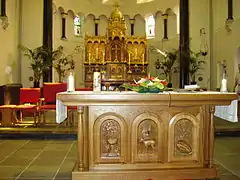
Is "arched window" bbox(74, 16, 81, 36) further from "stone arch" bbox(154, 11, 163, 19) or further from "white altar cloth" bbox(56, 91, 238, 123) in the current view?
"white altar cloth" bbox(56, 91, 238, 123)

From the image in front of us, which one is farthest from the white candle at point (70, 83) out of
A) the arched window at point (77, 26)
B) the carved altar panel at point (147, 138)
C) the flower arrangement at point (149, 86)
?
the arched window at point (77, 26)

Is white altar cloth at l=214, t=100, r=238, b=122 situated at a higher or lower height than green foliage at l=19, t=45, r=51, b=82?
lower

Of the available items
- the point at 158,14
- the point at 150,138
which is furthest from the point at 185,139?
the point at 158,14

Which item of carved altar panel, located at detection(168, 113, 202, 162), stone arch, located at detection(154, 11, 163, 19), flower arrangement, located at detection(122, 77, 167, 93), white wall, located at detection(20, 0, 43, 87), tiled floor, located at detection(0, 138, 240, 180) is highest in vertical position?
stone arch, located at detection(154, 11, 163, 19)

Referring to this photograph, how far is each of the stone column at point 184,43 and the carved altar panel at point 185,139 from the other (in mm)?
7545

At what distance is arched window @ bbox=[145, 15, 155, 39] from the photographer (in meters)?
14.2

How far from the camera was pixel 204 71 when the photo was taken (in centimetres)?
1173

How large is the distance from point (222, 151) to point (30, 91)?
429 centimetres

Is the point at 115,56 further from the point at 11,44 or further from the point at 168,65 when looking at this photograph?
the point at 11,44

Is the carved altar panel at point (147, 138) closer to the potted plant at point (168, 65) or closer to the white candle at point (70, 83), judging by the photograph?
the white candle at point (70, 83)

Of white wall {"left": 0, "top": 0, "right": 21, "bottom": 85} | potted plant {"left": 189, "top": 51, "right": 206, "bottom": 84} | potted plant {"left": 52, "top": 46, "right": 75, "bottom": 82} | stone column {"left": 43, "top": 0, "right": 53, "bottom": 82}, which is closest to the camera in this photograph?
white wall {"left": 0, "top": 0, "right": 21, "bottom": 85}

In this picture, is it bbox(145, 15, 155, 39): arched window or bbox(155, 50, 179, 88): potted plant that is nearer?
bbox(155, 50, 179, 88): potted plant

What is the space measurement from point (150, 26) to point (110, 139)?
1128 cm

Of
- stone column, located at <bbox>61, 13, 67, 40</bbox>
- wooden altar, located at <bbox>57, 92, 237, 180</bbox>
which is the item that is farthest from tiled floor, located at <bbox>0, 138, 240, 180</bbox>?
stone column, located at <bbox>61, 13, 67, 40</bbox>
